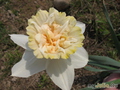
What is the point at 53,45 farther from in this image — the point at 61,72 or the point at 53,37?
the point at 61,72

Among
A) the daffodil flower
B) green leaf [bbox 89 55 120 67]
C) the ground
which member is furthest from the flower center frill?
the ground

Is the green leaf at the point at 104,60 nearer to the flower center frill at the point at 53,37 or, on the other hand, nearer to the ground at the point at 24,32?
the flower center frill at the point at 53,37

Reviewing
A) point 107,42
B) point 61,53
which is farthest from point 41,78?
point 61,53

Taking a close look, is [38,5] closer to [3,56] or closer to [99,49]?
[3,56]

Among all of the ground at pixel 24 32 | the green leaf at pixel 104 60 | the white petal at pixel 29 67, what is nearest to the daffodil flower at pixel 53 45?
the white petal at pixel 29 67

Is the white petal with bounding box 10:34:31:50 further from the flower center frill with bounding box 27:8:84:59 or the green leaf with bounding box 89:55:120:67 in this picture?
the green leaf with bounding box 89:55:120:67

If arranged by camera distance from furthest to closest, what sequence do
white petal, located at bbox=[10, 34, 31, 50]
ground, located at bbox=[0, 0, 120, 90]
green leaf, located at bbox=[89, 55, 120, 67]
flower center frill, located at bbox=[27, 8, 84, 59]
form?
ground, located at bbox=[0, 0, 120, 90] → green leaf, located at bbox=[89, 55, 120, 67] → white petal, located at bbox=[10, 34, 31, 50] → flower center frill, located at bbox=[27, 8, 84, 59]

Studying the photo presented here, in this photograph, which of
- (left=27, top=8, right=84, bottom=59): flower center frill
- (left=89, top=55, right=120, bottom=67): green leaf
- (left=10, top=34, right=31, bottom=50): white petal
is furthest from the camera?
(left=89, top=55, right=120, bottom=67): green leaf
